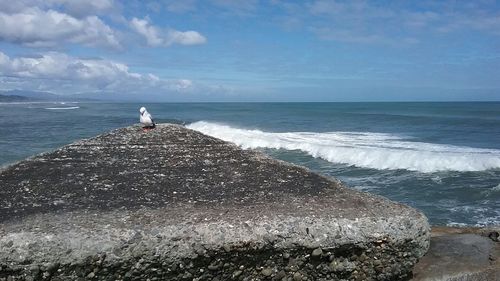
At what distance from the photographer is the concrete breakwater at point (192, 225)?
362 centimetres

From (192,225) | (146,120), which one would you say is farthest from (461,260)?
(146,120)

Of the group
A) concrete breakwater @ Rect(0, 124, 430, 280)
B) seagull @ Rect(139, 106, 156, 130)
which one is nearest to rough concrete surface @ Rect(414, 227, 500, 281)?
concrete breakwater @ Rect(0, 124, 430, 280)

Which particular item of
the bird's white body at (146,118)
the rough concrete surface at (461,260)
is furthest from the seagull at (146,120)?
the rough concrete surface at (461,260)

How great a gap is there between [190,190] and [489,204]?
34.9ft

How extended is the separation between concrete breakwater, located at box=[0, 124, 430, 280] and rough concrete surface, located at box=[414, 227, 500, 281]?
0.51m

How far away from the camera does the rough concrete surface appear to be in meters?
4.72

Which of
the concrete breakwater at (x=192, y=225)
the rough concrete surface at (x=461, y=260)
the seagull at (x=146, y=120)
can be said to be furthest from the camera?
the seagull at (x=146, y=120)

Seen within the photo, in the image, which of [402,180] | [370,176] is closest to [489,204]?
[402,180]

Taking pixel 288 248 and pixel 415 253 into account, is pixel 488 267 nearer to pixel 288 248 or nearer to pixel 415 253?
pixel 415 253

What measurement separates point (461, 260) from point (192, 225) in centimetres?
296

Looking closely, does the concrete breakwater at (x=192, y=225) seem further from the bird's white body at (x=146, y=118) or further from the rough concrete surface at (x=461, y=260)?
the bird's white body at (x=146, y=118)

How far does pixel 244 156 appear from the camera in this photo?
17.3 ft

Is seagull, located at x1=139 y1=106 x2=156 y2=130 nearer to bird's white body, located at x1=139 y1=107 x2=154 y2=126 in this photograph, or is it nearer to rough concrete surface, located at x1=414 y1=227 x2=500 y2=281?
bird's white body, located at x1=139 y1=107 x2=154 y2=126

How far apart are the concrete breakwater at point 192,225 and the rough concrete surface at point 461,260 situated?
1.66ft
